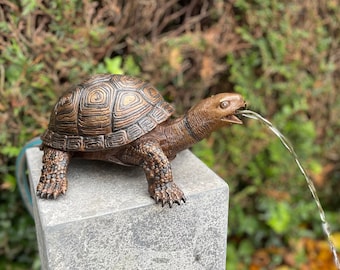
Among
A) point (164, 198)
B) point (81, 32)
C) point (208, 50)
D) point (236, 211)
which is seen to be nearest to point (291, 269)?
point (236, 211)

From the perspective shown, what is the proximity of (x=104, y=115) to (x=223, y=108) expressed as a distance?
414 mm

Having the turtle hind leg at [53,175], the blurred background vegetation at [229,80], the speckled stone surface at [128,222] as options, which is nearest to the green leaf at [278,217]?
the blurred background vegetation at [229,80]

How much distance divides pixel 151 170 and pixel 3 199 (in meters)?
1.37

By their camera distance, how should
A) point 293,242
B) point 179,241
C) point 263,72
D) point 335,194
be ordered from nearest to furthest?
point 179,241 < point 263,72 < point 293,242 < point 335,194

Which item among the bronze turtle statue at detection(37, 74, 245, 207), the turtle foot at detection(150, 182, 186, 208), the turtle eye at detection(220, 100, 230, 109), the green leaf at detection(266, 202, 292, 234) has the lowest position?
the green leaf at detection(266, 202, 292, 234)

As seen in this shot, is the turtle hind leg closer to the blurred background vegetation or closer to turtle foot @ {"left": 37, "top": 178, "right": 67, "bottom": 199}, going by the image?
turtle foot @ {"left": 37, "top": 178, "right": 67, "bottom": 199}

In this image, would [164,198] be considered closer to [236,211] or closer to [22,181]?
[22,181]

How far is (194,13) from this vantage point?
2615mm

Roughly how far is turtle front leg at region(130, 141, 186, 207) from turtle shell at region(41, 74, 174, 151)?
64 mm

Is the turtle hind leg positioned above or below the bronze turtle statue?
below

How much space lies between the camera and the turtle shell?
1322 millimetres

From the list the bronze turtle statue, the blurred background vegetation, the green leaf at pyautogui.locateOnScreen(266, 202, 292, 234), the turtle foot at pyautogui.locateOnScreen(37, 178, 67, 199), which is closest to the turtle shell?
the bronze turtle statue

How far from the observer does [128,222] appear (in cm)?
130

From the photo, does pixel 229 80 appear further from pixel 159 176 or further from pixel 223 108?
pixel 159 176
